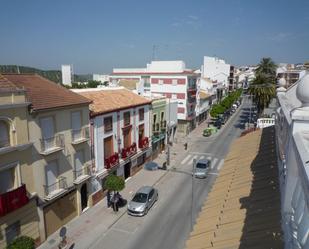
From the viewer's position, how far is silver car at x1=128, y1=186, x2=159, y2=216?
72.7 feet

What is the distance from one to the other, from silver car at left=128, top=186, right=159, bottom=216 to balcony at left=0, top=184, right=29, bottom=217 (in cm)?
855

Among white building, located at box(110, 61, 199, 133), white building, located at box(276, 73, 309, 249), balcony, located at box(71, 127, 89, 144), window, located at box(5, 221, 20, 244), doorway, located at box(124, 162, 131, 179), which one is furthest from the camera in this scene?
white building, located at box(110, 61, 199, 133)

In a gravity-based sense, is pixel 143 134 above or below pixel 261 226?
below

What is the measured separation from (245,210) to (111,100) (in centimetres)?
2238

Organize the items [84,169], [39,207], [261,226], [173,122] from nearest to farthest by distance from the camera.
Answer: [261,226] → [39,207] → [84,169] → [173,122]

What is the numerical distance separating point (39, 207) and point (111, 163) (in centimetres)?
859

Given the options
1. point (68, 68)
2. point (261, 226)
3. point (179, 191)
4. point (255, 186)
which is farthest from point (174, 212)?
point (68, 68)

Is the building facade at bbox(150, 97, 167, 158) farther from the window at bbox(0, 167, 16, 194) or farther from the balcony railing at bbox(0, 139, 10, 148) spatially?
the balcony railing at bbox(0, 139, 10, 148)

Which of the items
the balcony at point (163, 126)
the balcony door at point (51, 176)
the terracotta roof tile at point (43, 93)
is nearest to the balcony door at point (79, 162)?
the balcony door at point (51, 176)

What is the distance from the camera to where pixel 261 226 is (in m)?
4.96

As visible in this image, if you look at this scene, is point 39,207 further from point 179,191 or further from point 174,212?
point 179,191

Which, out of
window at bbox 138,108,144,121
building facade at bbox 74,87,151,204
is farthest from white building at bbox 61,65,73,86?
building facade at bbox 74,87,151,204

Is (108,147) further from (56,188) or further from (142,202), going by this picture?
(56,188)

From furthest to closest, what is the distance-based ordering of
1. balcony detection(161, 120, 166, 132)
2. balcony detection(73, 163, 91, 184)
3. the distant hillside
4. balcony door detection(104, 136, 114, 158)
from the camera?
balcony detection(161, 120, 166, 132) → the distant hillside → balcony door detection(104, 136, 114, 158) → balcony detection(73, 163, 91, 184)
